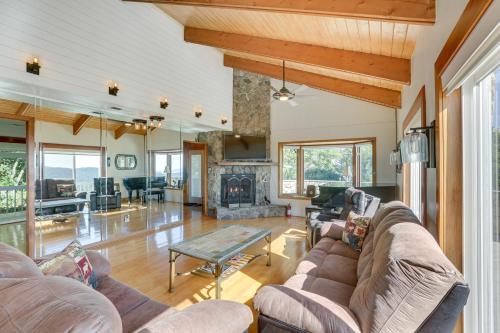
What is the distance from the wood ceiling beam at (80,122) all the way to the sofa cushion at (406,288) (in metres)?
5.24

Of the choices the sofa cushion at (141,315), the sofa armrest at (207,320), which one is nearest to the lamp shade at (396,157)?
the sofa armrest at (207,320)

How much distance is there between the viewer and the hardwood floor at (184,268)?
107 inches

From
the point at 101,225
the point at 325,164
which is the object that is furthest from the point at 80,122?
the point at 325,164

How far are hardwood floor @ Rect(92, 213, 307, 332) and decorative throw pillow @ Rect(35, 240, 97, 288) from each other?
107 cm

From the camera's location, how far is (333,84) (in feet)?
16.6

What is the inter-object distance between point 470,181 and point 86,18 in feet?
16.4

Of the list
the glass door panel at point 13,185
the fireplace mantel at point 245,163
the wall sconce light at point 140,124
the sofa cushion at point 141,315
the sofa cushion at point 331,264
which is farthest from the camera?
the fireplace mantel at point 245,163

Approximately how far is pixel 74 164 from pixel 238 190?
153 inches

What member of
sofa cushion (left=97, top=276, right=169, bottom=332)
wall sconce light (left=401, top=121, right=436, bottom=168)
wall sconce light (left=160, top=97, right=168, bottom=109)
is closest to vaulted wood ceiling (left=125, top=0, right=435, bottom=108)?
wall sconce light (left=401, top=121, right=436, bottom=168)

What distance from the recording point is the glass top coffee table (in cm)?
254

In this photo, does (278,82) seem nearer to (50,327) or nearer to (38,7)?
(38,7)

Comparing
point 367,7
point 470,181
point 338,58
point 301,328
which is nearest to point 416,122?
point 338,58

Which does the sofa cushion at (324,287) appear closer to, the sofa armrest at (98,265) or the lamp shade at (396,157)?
the sofa armrest at (98,265)

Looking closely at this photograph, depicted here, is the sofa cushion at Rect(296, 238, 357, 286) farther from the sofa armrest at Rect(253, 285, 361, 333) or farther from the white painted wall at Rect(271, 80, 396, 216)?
the white painted wall at Rect(271, 80, 396, 216)
